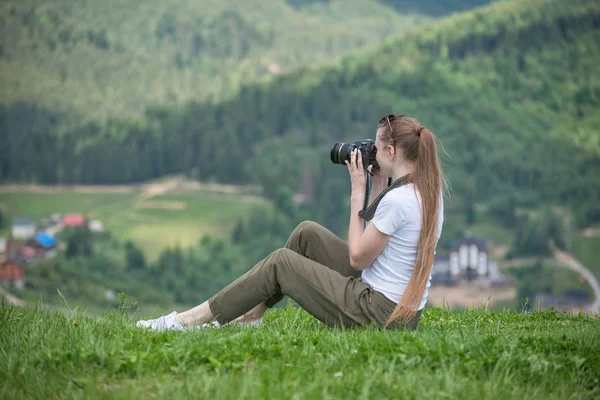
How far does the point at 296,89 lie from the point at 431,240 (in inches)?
5247

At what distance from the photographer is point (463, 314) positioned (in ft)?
19.4

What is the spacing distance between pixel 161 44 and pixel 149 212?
55092 mm

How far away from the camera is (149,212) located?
358ft

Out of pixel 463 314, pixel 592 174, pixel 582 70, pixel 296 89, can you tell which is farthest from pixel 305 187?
pixel 463 314

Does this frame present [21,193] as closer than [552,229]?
No

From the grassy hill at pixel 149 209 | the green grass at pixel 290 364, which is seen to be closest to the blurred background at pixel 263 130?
the grassy hill at pixel 149 209

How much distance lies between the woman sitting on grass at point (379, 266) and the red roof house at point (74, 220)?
102509 mm

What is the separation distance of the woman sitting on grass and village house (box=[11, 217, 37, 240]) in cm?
A: 10485

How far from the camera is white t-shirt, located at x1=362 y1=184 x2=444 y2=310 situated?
4516mm

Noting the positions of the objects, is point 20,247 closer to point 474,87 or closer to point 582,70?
point 474,87

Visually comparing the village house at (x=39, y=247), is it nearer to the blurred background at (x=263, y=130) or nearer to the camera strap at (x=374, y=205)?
the blurred background at (x=263, y=130)

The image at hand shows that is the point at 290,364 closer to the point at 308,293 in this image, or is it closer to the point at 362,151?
the point at 308,293

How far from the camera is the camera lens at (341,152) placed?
492 centimetres

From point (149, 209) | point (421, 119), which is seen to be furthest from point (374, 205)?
point (421, 119)
